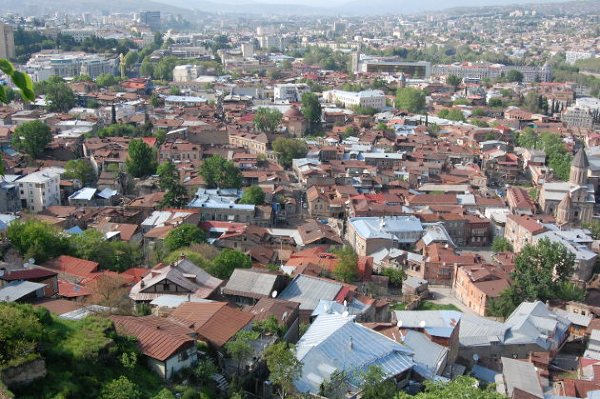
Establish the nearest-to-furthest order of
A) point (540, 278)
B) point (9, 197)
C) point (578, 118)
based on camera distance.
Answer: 1. point (540, 278)
2. point (9, 197)
3. point (578, 118)

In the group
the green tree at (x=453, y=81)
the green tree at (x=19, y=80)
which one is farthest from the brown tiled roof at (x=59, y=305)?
the green tree at (x=453, y=81)

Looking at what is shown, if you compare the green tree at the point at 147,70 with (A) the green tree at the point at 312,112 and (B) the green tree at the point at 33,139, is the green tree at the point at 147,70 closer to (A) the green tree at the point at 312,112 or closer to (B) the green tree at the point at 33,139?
(A) the green tree at the point at 312,112

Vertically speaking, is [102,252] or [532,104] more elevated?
[102,252]

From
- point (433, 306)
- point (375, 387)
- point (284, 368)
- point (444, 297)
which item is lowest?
point (444, 297)

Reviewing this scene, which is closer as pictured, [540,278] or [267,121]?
[540,278]

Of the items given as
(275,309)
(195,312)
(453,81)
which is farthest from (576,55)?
(195,312)

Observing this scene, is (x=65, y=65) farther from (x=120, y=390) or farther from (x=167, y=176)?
(x=120, y=390)

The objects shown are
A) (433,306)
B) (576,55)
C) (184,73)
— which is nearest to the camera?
(433,306)

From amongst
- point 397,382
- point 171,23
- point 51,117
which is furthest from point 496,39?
point 397,382
